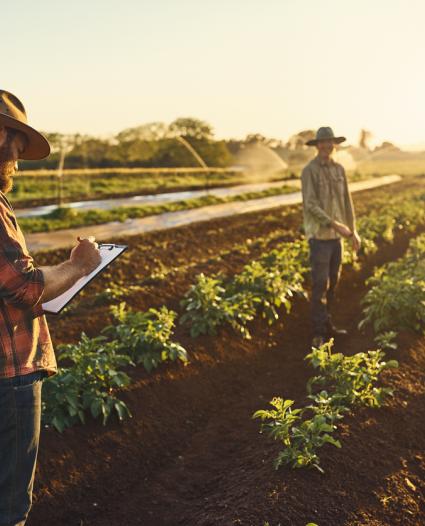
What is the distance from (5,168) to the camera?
2277 mm

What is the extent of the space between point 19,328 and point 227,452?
2.22m

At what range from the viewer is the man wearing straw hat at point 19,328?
2.16 meters

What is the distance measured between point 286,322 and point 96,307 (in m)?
1.88

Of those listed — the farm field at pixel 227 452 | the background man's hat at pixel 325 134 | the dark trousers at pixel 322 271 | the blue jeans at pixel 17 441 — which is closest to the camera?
the blue jeans at pixel 17 441

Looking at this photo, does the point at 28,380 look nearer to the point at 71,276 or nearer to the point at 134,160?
the point at 71,276

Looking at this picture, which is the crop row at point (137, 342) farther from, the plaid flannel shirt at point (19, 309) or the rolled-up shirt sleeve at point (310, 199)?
the plaid flannel shirt at point (19, 309)

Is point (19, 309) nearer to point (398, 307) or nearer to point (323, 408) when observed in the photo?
point (323, 408)

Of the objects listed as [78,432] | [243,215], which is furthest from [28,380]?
[243,215]

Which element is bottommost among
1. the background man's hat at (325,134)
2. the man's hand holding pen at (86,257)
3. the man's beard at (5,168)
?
the man's hand holding pen at (86,257)

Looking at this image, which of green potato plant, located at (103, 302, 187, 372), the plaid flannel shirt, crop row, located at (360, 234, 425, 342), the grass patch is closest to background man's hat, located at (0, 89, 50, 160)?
the plaid flannel shirt

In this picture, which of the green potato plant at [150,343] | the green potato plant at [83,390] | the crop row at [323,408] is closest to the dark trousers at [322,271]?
the crop row at [323,408]

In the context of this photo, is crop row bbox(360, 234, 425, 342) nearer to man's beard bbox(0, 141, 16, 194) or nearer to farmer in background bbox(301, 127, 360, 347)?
farmer in background bbox(301, 127, 360, 347)

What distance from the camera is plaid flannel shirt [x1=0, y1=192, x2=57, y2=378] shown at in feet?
6.98

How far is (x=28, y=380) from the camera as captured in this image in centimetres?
229
